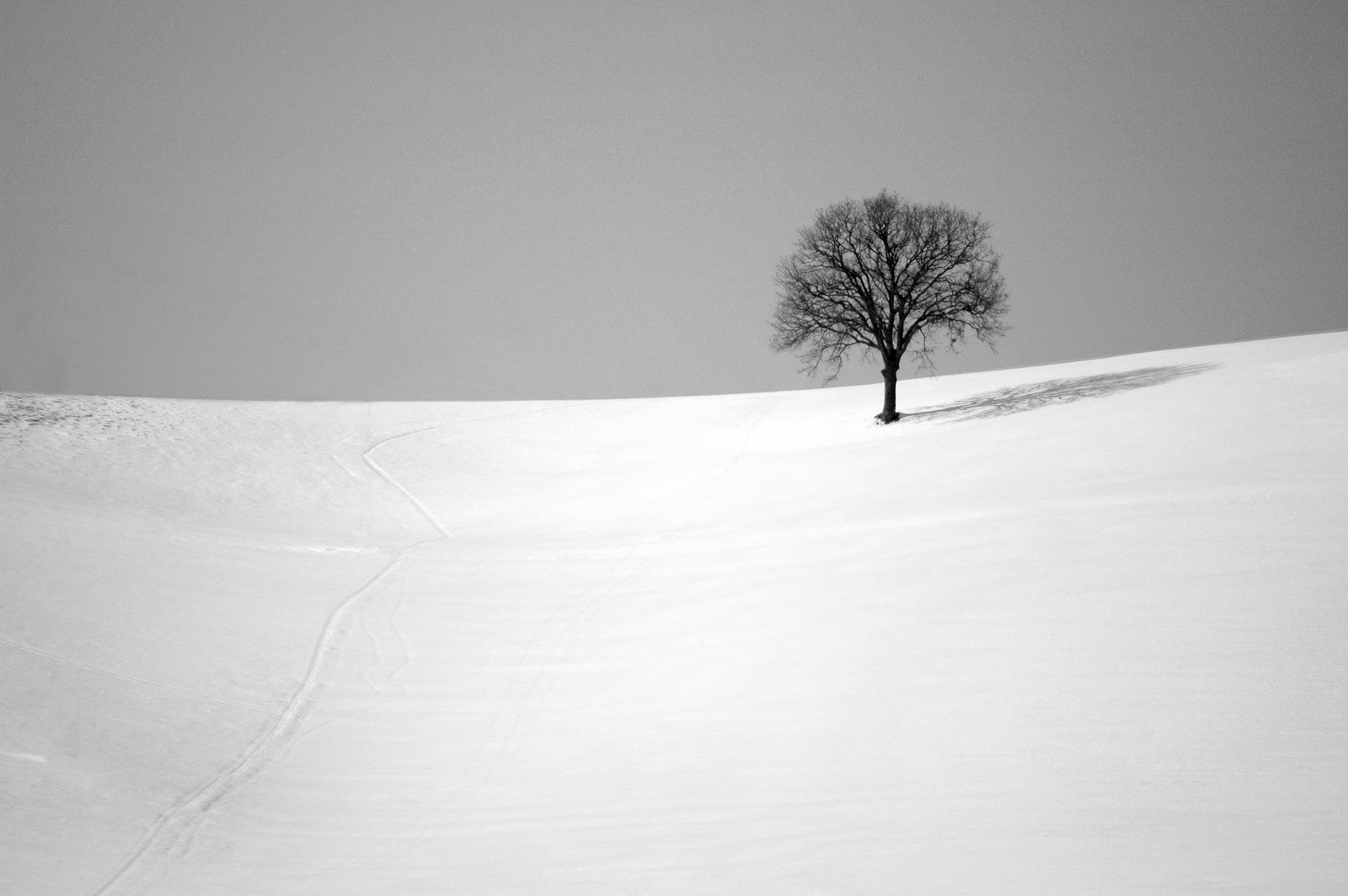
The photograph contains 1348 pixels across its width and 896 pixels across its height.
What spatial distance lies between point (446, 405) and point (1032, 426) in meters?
23.5

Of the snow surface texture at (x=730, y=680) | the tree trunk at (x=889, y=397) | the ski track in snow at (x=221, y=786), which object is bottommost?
the ski track in snow at (x=221, y=786)

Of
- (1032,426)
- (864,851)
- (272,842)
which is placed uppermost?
(1032,426)

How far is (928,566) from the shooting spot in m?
12.8

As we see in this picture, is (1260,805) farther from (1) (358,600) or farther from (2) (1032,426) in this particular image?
(2) (1032,426)

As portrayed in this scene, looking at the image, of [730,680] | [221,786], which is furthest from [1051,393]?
[221,786]

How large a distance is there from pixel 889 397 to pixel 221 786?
2398 cm

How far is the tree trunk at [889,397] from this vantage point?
29.1 metres

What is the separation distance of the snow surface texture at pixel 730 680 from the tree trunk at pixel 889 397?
7.65 meters

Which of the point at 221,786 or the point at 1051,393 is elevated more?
the point at 1051,393

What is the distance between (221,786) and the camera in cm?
861

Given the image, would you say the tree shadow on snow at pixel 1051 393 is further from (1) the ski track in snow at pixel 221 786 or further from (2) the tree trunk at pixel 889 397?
(1) the ski track in snow at pixel 221 786

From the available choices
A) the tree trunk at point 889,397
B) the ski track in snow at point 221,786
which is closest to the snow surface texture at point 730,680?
the ski track in snow at point 221,786

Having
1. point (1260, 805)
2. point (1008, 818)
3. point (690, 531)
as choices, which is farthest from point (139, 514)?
point (1260, 805)

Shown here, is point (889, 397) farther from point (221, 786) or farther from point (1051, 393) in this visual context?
point (221, 786)
